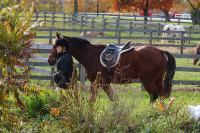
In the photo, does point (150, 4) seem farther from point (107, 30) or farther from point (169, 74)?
point (169, 74)

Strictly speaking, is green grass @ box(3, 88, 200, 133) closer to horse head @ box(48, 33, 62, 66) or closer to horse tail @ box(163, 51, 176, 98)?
horse tail @ box(163, 51, 176, 98)

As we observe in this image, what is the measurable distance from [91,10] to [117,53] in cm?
5644

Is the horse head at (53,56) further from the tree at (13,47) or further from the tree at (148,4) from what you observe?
the tree at (148,4)

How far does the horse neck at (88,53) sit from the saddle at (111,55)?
0.17 m

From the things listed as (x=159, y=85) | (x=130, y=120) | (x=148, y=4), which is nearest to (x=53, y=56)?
(x=159, y=85)

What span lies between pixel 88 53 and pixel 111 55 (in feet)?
1.97

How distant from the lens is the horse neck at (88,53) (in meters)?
7.94

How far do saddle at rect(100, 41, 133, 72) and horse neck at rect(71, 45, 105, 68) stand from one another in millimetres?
168

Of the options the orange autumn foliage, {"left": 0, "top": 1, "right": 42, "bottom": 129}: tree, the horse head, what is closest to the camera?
{"left": 0, "top": 1, "right": 42, "bottom": 129}: tree

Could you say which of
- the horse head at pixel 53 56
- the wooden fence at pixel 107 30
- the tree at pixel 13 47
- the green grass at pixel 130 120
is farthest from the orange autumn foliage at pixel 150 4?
the tree at pixel 13 47

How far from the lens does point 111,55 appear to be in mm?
7688

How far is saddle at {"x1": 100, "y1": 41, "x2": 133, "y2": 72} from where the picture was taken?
7668mm

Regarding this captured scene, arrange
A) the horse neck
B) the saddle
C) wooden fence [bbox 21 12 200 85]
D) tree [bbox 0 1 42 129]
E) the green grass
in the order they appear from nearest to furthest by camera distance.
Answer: tree [bbox 0 1 42 129] → the green grass → the saddle → the horse neck → wooden fence [bbox 21 12 200 85]

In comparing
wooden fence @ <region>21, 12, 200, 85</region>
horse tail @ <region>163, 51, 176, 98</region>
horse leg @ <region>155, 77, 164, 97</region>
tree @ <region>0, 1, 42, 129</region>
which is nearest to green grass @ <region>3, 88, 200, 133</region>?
tree @ <region>0, 1, 42, 129</region>
